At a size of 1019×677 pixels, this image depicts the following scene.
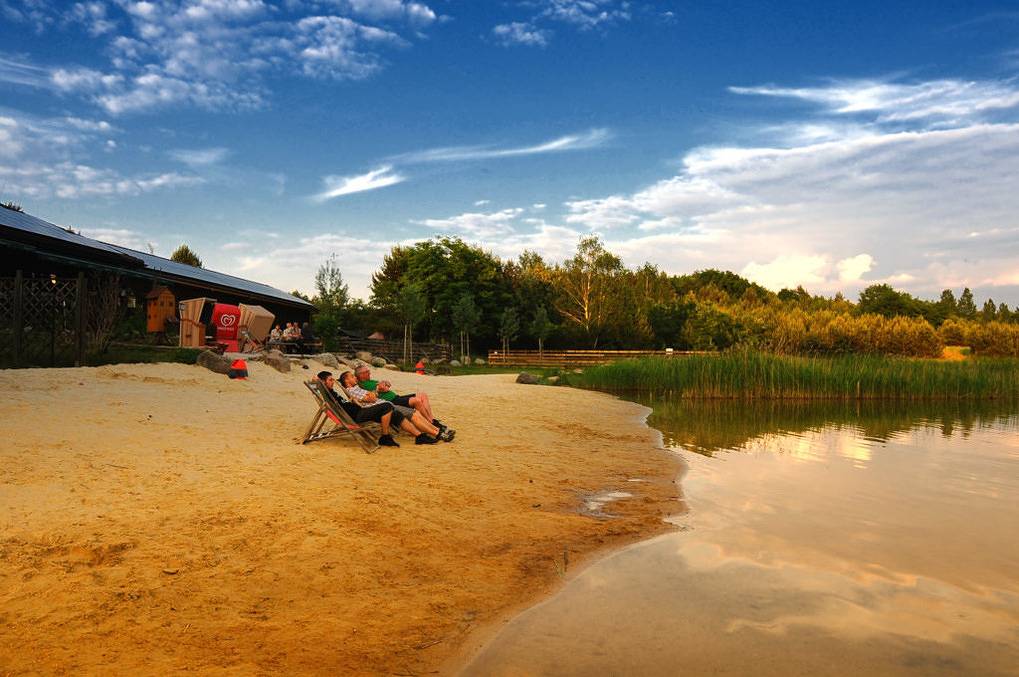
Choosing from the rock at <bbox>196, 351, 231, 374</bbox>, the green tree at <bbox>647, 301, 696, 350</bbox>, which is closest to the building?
the rock at <bbox>196, 351, 231, 374</bbox>

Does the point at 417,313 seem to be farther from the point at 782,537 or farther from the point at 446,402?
the point at 782,537

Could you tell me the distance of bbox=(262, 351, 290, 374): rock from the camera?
54.9 feet

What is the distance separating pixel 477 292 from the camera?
1789 inches

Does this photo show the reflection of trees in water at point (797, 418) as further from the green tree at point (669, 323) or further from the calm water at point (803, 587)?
the green tree at point (669, 323)

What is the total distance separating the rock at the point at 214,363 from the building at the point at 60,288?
229 centimetres

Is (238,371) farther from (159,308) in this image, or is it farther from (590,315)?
(590,315)

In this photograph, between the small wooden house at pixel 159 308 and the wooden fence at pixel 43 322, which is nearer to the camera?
the wooden fence at pixel 43 322

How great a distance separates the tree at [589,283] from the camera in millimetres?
51281

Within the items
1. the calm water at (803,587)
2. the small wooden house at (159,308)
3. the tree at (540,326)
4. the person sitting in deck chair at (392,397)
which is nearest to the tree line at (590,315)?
the tree at (540,326)

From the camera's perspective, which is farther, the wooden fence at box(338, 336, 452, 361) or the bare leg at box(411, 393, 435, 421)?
the wooden fence at box(338, 336, 452, 361)

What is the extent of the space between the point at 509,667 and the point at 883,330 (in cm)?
4302

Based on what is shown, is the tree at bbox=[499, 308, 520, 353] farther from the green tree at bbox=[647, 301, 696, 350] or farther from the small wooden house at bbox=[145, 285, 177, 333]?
the small wooden house at bbox=[145, 285, 177, 333]

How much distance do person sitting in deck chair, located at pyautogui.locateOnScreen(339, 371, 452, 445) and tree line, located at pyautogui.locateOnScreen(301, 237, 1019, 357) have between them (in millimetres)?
19212

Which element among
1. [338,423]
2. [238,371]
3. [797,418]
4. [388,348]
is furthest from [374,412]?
[388,348]
